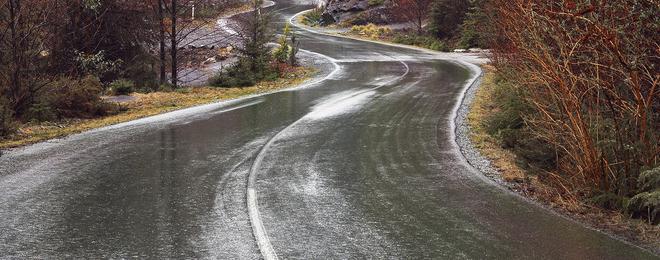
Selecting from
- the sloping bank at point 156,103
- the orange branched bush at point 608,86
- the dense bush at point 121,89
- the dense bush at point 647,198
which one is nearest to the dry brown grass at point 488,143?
the orange branched bush at point 608,86

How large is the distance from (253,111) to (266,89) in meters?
5.23

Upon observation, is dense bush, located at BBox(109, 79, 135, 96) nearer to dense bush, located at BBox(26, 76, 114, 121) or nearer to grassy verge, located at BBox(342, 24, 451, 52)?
dense bush, located at BBox(26, 76, 114, 121)

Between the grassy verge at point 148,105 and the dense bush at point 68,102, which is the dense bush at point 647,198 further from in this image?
the dense bush at point 68,102

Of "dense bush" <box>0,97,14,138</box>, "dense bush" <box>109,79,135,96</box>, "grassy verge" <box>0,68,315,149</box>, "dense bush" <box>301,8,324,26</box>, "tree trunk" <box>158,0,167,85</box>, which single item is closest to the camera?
"dense bush" <box>0,97,14,138</box>

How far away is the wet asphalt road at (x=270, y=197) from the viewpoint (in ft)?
18.3

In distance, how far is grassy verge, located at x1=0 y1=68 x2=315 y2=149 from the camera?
37.6ft

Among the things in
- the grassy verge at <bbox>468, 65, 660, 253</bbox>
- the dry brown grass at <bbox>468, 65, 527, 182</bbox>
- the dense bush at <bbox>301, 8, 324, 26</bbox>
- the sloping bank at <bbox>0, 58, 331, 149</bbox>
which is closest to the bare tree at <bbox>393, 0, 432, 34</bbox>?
the dense bush at <bbox>301, 8, 324, 26</bbox>

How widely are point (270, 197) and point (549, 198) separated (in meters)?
3.54

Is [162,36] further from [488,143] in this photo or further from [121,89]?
[488,143]

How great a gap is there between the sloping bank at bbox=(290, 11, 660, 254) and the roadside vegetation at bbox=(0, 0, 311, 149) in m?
7.36

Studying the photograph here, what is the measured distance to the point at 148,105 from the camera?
15977mm

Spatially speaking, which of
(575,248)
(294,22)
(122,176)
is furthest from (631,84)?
(294,22)

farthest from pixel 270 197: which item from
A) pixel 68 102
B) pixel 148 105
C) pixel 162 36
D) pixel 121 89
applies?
pixel 162 36

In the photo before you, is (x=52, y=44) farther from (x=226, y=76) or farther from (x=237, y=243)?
(x=237, y=243)
